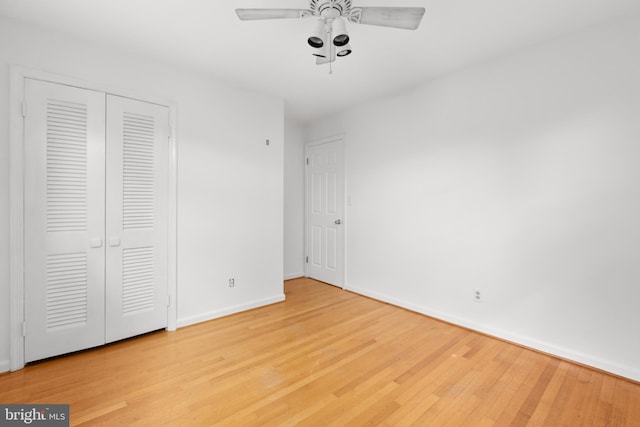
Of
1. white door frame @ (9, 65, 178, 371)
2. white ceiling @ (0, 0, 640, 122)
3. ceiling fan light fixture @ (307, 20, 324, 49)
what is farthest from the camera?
white door frame @ (9, 65, 178, 371)

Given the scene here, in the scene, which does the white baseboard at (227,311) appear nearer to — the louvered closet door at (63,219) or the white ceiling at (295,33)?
the louvered closet door at (63,219)

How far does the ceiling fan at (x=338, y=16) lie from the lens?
161 cm

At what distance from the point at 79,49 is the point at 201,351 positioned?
8.82ft

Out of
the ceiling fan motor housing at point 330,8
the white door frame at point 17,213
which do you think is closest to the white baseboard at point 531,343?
the ceiling fan motor housing at point 330,8

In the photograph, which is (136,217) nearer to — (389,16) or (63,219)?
(63,219)

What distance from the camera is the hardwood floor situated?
1.64 m

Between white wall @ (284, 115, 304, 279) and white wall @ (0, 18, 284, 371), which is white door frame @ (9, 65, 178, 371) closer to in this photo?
white wall @ (0, 18, 284, 371)

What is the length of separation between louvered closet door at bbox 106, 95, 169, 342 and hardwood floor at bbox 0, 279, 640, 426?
0.28 metres

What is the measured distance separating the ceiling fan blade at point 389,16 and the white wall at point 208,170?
73.8 inches

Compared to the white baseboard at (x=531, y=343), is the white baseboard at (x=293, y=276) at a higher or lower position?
higher

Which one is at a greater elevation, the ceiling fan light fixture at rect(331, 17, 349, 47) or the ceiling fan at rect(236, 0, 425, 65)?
the ceiling fan at rect(236, 0, 425, 65)

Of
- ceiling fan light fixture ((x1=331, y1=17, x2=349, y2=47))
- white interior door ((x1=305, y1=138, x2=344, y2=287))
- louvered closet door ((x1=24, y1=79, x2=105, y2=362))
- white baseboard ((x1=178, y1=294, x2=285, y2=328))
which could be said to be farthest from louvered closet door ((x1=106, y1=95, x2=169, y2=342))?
white interior door ((x1=305, y1=138, x2=344, y2=287))

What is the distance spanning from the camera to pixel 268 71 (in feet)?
9.37

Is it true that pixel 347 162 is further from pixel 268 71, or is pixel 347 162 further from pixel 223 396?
pixel 223 396
